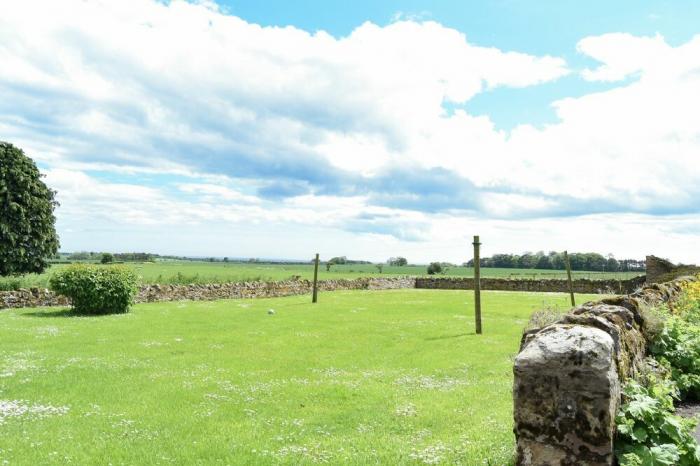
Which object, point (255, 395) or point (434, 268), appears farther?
point (434, 268)

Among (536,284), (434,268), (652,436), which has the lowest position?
(536,284)

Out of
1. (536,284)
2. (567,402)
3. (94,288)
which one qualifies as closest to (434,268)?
(536,284)

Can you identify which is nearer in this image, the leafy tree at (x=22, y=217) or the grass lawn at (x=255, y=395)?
the grass lawn at (x=255, y=395)

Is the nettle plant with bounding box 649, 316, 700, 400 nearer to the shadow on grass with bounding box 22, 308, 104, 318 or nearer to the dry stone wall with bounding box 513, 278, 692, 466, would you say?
the dry stone wall with bounding box 513, 278, 692, 466

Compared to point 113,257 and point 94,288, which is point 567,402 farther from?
point 113,257

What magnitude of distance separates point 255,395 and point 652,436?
6.73 meters

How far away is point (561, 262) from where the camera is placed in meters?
89.9

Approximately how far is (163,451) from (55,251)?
107ft

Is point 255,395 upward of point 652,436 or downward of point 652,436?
downward

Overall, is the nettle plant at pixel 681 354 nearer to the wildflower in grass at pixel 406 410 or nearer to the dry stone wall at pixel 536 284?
the wildflower in grass at pixel 406 410

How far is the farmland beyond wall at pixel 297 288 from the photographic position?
26609 millimetres

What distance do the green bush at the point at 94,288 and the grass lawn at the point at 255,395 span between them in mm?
5318

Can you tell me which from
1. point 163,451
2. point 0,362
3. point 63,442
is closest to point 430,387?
point 163,451

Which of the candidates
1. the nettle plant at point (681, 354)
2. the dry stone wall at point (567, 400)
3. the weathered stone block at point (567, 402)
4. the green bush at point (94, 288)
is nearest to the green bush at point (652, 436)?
the dry stone wall at point (567, 400)
